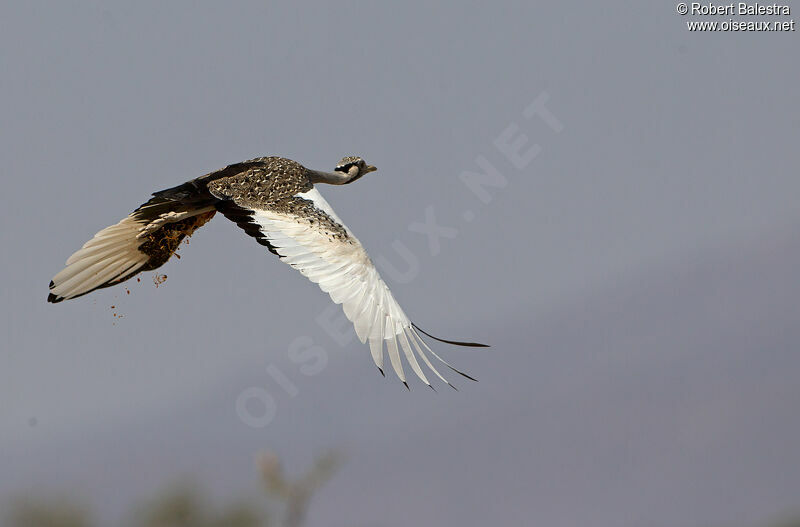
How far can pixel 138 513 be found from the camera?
41.6 metres

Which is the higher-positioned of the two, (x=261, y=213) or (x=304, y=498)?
(x=261, y=213)

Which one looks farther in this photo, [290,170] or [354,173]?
[354,173]

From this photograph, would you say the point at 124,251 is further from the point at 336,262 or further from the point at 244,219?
the point at 336,262

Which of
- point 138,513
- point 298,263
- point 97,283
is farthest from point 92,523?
point 298,263

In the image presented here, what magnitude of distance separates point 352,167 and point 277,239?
3.57 metres

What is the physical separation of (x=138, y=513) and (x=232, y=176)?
29.3 m

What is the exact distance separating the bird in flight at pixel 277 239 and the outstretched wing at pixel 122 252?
0.04 ft

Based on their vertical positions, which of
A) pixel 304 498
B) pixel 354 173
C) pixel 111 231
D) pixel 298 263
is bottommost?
pixel 304 498

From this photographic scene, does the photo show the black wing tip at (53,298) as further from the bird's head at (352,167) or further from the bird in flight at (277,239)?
the bird's head at (352,167)

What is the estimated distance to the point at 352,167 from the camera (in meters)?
17.0

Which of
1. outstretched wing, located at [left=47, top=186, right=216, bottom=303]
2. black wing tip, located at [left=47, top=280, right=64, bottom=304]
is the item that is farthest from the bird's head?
black wing tip, located at [left=47, top=280, right=64, bottom=304]

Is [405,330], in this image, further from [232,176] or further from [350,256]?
[232,176]

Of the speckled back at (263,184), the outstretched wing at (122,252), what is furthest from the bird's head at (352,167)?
the outstretched wing at (122,252)

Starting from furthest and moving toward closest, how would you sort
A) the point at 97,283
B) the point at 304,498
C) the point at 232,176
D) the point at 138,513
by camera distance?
the point at 138,513 < the point at 97,283 < the point at 232,176 < the point at 304,498
